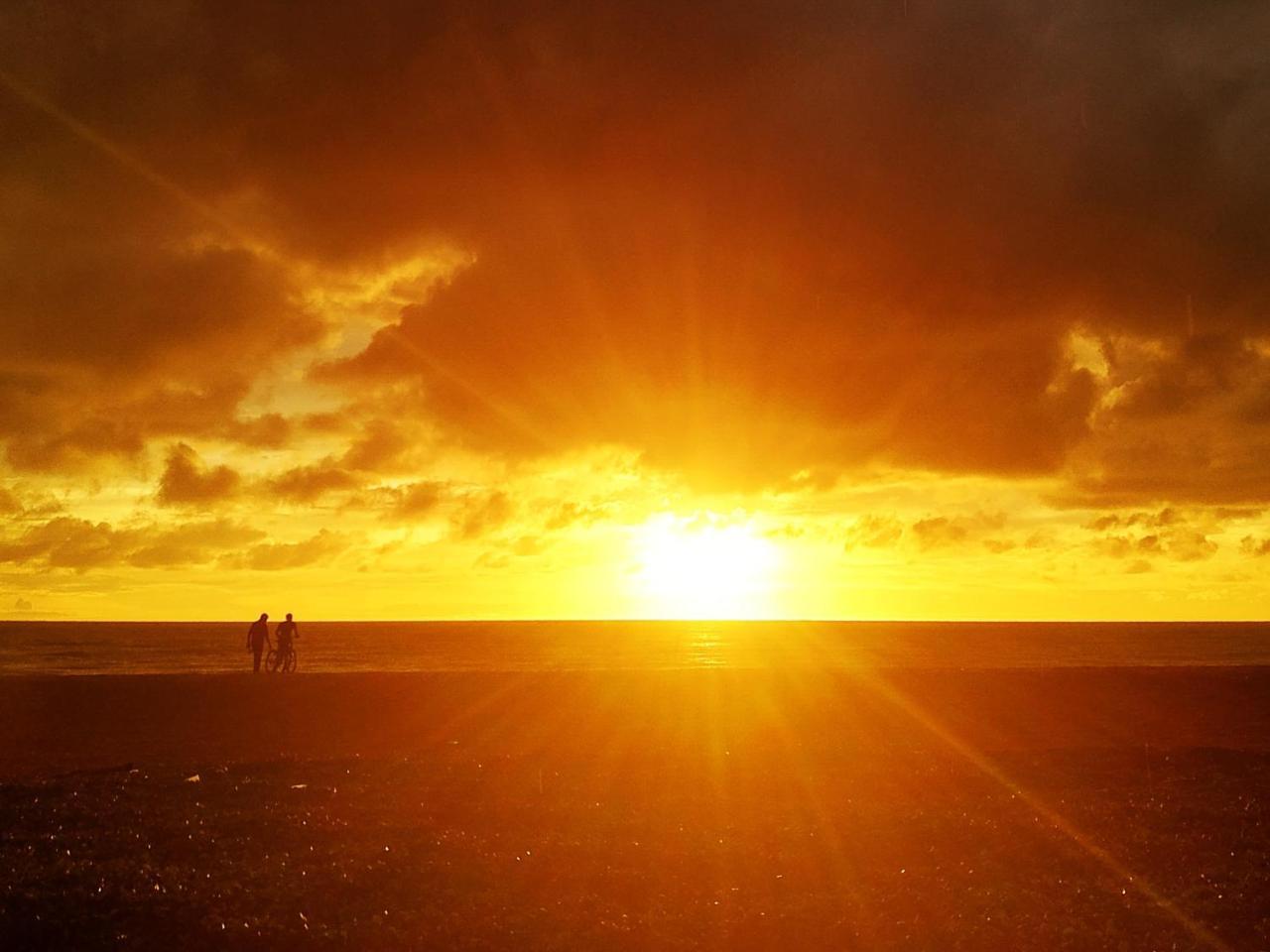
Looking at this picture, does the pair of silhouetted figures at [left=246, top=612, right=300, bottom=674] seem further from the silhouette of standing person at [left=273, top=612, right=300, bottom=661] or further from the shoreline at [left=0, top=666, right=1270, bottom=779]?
the shoreline at [left=0, top=666, right=1270, bottom=779]

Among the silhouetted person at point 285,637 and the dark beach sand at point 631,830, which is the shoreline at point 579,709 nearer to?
the dark beach sand at point 631,830

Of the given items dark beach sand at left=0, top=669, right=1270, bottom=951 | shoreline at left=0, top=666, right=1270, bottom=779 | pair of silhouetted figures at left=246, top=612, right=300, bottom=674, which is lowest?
dark beach sand at left=0, top=669, right=1270, bottom=951

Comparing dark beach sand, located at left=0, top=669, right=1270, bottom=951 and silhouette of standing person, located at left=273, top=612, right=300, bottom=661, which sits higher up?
silhouette of standing person, located at left=273, top=612, right=300, bottom=661

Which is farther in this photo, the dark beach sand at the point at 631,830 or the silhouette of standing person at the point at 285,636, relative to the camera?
the silhouette of standing person at the point at 285,636

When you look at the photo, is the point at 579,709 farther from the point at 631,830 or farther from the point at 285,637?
the point at 285,637

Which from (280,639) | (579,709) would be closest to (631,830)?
(579,709)

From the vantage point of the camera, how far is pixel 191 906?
12656 mm

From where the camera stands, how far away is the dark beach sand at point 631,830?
12.6m

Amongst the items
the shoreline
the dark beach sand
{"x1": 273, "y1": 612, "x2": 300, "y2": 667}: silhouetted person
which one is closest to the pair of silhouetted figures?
{"x1": 273, "y1": 612, "x2": 300, "y2": 667}: silhouetted person

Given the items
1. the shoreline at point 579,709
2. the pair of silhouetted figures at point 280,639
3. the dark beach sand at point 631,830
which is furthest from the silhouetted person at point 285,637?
the dark beach sand at point 631,830

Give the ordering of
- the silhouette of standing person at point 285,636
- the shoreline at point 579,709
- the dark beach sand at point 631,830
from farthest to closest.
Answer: the silhouette of standing person at point 285,636
the shoreline at point 579,709
the dark beach sand at point 631,830

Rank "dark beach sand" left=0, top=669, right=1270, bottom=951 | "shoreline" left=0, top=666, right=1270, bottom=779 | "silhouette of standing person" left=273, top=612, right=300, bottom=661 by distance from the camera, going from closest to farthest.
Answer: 1. "dark beach sand" left=0, top=669, right=1270, bottom=951
2. "shoreline" left=0, top=666, right=1270, bottom=779
3. "silhouette of standing person" left=273, top=612, right=300, bottom=661

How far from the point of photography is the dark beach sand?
495 inches

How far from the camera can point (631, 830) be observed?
16422 mm
